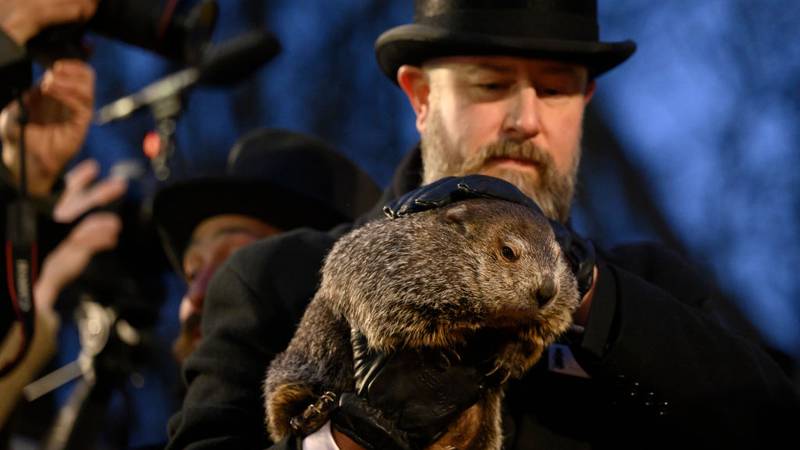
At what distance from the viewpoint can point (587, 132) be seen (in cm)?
502

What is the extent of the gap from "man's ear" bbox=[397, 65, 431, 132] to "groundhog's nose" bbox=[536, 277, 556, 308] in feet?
3.57

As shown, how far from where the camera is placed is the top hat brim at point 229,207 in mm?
4016

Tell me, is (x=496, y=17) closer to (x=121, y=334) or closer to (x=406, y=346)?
(x=406, y=346)

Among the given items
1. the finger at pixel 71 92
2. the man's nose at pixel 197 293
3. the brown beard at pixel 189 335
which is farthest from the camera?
the brown beard at pixel 189 335

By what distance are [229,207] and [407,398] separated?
2400mm

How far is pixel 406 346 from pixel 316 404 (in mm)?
234

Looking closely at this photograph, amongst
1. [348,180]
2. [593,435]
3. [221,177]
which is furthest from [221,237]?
[593,435]

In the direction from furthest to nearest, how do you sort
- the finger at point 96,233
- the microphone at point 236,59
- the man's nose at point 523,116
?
the microphone at point 236,59
the finger at point 96,233
the man's nose at point 523,116

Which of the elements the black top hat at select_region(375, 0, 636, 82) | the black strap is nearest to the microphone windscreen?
the black strap

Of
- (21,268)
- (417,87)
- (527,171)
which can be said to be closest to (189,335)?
(21,268)

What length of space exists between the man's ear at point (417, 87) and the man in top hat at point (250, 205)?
1.07 m

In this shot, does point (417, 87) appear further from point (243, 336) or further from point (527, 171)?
point (243, 336)

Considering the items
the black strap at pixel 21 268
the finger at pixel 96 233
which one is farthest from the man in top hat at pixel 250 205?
the black strap at pixel 21 268

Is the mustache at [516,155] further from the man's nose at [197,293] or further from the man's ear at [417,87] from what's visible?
the man's nose at [197,293]
